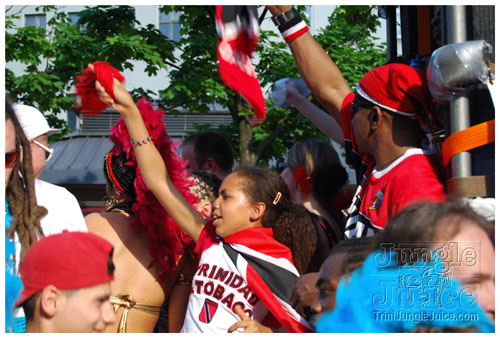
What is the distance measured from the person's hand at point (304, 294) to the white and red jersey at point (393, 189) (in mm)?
239

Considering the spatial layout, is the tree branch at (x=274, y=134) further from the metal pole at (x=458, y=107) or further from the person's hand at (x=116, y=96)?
the metal pole at (x=458, y=107)

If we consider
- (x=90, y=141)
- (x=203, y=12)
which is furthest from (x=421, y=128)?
(x=90, y=141)

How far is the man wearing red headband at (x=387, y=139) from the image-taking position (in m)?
2.01

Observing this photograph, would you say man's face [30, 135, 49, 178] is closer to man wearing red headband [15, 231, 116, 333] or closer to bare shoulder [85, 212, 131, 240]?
bare shoulder [85, 212, 131, 240]

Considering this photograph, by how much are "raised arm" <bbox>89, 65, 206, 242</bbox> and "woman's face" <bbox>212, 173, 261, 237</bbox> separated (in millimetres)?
114

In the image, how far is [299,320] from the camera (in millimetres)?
2088

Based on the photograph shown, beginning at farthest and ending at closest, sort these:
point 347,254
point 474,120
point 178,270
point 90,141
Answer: point 90,141 < point 178,270 < point 474,120 < point 347,254

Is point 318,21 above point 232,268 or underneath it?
above

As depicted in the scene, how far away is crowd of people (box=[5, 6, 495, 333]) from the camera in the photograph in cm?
149

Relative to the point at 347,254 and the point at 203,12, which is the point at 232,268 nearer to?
the point at 347,254

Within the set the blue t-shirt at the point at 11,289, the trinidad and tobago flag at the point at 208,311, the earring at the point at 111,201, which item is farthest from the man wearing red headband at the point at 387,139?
the earring at the point at 111,201

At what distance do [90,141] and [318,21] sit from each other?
7.10 m

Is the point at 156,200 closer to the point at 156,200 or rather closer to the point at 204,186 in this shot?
the point at 156,200

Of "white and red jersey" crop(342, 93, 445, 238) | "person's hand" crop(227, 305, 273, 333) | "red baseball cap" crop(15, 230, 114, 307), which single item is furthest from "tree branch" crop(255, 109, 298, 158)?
"red baseball cap" crop(15, 230, 114, 307)
